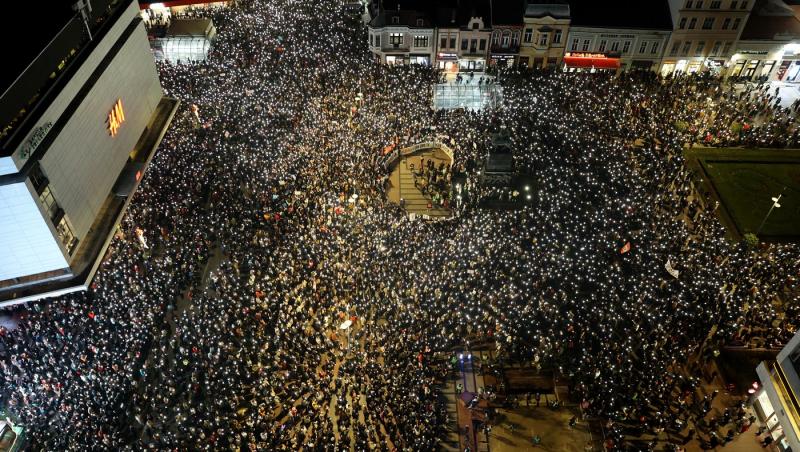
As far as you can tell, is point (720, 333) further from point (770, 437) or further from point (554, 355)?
point (554, 355)

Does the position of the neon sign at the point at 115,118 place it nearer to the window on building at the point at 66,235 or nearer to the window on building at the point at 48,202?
the window on building at the point at 66,235

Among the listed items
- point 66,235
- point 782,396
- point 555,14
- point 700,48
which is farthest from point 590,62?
point 66,235

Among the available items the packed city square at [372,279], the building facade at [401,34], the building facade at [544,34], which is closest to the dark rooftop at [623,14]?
the building facade at [544,34]

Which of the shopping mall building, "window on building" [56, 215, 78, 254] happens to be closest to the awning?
the shopping mall building

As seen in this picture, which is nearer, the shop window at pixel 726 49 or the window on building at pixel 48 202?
the window on building at pixel 48 202

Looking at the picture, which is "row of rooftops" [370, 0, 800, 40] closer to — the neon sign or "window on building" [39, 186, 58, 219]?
the neon sign

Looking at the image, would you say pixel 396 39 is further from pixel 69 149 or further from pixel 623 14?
pixel 69 149

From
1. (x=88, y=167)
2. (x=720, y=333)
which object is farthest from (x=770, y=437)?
(x=88, y=167)
